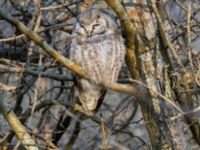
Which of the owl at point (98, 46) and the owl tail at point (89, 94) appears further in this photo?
the owl tail at point (89, 94)

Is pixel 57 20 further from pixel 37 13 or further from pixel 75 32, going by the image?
pixel 37 13

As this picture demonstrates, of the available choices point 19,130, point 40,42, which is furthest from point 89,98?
point 40,42

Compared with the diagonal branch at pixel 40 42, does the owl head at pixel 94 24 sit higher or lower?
higher

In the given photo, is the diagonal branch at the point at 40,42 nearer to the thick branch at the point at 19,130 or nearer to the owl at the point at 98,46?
the thick branch at the point at 19,130

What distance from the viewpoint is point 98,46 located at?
431 centimetres

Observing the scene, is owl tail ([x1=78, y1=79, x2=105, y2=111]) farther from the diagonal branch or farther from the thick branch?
the diagonal branch

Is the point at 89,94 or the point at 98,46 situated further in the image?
the point at 89,94

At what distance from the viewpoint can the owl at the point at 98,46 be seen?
424cm

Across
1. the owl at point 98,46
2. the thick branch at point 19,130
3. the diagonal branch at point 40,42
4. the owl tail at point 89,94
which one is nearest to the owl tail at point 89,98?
the owl tail at point 89,94

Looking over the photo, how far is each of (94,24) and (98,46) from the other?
0.19 m

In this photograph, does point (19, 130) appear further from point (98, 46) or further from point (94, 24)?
point (94, 24)

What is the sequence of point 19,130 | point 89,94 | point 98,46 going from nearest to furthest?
1. point 19,130
2. point 98,46
3. point 89,94

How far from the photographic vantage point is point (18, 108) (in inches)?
194

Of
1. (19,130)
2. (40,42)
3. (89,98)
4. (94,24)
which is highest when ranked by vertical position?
(94,24)
